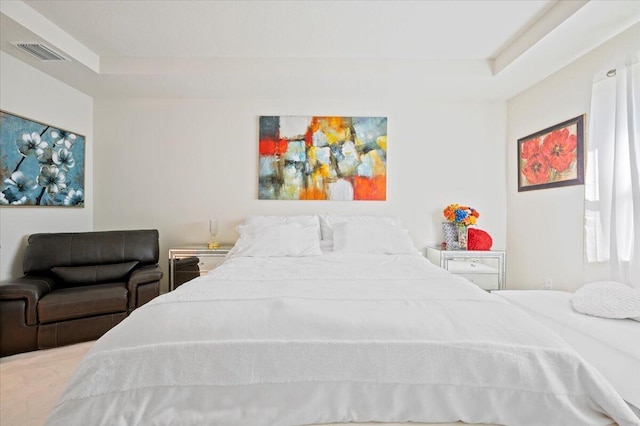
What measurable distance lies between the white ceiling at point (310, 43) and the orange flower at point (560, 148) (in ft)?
2.02

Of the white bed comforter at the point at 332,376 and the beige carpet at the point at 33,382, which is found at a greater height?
the white bed comforter at the point at 332,376

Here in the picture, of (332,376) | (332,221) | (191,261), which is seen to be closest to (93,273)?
(191,261)

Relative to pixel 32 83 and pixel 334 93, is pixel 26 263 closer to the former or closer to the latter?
pixel 32 83

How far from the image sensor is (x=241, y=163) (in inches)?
142

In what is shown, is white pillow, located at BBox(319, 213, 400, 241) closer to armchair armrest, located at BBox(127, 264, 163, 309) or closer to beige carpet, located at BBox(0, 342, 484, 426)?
armchair armrest, located at BBox(127, 264, 163, 309)

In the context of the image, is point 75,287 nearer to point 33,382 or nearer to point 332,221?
point 33,382

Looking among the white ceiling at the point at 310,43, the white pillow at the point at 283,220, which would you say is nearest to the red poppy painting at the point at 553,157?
the white ceiling at the point at 310,43

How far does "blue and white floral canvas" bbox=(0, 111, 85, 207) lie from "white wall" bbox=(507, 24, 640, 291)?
500 cm

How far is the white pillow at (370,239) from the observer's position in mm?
2881

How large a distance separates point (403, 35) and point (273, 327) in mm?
2599

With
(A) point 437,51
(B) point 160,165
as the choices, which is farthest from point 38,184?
(A) point 437,51

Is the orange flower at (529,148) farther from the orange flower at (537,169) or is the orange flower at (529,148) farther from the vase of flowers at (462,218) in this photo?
the vase of flowers at (462,218)

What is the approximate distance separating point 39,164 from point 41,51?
108 cm

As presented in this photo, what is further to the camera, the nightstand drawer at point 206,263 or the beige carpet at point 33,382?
the nightstand drawer at point 206,263
